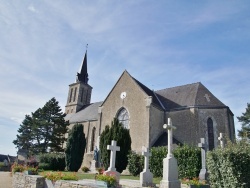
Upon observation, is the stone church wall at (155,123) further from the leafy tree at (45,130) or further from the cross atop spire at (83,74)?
the cross atop spire at (83,74)

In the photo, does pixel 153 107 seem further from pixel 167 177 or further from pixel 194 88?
pixel 167 177

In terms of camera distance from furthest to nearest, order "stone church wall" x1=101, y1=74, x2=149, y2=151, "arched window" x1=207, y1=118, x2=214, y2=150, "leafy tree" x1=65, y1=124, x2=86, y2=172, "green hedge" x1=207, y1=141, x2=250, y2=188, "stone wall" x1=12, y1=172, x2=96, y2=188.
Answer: "stone church wall" x1=101, y1=74, x2=149, y2=151 → "leafy tree" x1=65, y1=124, x2=86, y2=172 → "arched window" x1=207, y1=118, x2=214, y2=150 → "stone wall" x1=12, y1=172, x2=96, y2=188 → "green hedge" x1=207, y1=141, x2=250, y2=188

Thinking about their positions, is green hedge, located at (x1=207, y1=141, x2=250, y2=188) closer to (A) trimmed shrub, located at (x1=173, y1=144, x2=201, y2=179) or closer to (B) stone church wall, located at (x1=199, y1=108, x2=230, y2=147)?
(A) trimmed shrub, located at (x1=173, y1=144, x2=201, y2=179)

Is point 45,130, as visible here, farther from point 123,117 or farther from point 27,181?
point 27,181

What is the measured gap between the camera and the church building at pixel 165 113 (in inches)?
864

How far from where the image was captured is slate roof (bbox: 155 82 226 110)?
23.2 metres

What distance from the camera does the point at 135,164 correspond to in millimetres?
18969

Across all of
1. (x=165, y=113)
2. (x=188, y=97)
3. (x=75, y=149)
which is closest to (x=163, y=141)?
(x=165, y=113)

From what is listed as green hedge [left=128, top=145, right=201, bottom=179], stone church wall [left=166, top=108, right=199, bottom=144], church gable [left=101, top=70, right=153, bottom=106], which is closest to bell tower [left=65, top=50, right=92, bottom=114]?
church gable [left=101, top=70, right=153, bottom=106]

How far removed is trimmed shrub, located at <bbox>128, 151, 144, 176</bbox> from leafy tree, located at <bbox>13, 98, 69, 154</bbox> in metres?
13.5

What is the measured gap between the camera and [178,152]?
1734 centimetres

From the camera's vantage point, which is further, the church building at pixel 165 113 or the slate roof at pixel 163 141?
the church building at pixel 165 113

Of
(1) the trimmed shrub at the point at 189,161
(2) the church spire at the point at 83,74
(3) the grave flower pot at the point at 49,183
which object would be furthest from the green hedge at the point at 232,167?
(2) the church spire at the point at 83,74

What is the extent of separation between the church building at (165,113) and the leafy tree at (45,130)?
473 centimetres
